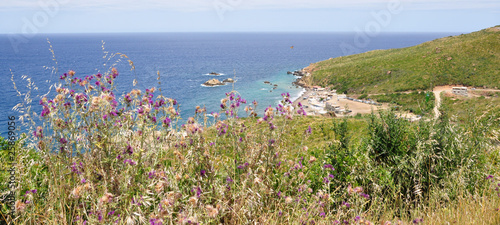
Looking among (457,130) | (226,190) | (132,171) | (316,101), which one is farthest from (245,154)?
(316,101)

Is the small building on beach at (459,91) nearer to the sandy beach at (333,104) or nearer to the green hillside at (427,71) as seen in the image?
the green hillside at (427,71)

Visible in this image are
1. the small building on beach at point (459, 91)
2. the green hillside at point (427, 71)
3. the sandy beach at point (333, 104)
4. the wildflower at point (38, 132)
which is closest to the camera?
the wildflower at point (38, 132)

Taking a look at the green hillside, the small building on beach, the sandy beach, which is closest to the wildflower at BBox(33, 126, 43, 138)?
the sandy beach

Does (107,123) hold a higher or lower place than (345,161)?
higher

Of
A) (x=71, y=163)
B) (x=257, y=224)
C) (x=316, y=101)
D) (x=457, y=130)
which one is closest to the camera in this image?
(x=257, y=224)

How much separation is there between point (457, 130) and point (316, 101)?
42.2 metres

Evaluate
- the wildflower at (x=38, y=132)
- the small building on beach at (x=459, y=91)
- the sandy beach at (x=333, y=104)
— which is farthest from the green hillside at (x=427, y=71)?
the wildflower at (x=38, y=132)

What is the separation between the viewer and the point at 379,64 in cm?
6494

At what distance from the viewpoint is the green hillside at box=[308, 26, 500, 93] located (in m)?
47.4

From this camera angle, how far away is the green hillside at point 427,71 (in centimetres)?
4741

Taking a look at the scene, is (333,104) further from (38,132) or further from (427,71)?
(38,132)

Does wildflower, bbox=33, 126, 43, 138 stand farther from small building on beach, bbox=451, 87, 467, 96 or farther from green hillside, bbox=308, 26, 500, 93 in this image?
green hillside, bbox=308, 26, 500, 93

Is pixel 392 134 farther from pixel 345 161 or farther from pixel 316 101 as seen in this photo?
pixel 316 101

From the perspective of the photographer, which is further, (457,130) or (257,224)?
(457,130)
